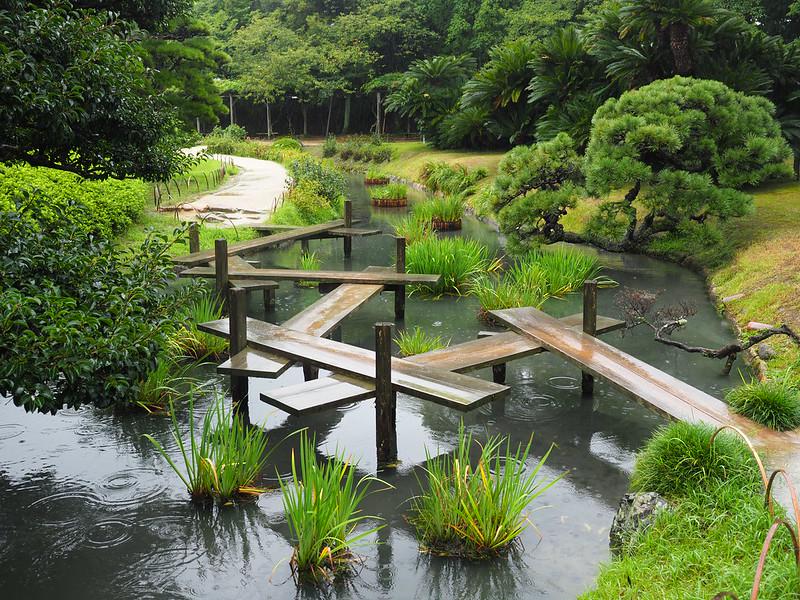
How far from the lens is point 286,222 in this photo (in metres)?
15.9

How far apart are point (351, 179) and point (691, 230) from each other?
708 inches

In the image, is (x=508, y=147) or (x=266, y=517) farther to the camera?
(x=508, y=147)

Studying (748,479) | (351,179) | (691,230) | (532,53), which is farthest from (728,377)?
(351,179)

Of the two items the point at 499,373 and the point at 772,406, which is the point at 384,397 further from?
the point at 772,406

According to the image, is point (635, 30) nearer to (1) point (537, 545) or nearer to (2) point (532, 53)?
(2) point (532, 53)

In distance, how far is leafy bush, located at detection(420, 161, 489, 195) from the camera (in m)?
20.4

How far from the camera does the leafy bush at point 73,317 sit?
3585 mm

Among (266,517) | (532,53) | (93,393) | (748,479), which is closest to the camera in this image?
(93,393)

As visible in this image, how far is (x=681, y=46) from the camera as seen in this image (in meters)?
15.0

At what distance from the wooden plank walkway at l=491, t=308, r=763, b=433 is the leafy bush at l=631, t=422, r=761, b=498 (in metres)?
0.39

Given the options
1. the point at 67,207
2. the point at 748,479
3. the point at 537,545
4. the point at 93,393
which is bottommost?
the point at 537,545

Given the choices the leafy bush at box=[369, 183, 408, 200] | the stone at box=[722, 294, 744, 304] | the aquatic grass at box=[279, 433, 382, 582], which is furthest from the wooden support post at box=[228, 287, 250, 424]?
the leafy bush at box=[369, 183, 408, 200]

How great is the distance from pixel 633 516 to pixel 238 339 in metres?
3.49

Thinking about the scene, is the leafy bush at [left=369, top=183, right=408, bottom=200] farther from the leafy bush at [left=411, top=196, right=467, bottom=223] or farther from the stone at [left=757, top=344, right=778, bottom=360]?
the stone at [left=757, top=344, right=778, bottom=360]
